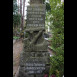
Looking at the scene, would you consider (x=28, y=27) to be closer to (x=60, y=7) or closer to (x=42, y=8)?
(x=42, y=8)

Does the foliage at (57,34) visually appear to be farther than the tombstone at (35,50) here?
Yes

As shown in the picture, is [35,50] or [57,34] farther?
[57,34]

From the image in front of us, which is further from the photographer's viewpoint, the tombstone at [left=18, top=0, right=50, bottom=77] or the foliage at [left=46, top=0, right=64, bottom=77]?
the foliage at [left=46, top=0, right=64, bottom=77]

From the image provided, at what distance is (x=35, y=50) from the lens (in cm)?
439

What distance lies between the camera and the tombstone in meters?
4.31

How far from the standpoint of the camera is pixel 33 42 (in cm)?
438

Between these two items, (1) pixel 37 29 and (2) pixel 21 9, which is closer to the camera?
(1) pixel 37 29

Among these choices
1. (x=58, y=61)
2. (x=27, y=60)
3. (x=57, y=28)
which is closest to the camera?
(x=27, y=60)

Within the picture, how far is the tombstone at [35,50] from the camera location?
431 cm

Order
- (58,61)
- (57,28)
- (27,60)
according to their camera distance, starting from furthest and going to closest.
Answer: (57,28), (58,61), (27,60)

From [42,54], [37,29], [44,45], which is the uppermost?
[37,29]

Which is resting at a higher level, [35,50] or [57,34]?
[57,34]

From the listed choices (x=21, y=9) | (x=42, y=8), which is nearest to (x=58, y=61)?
(x=42, y=8)
